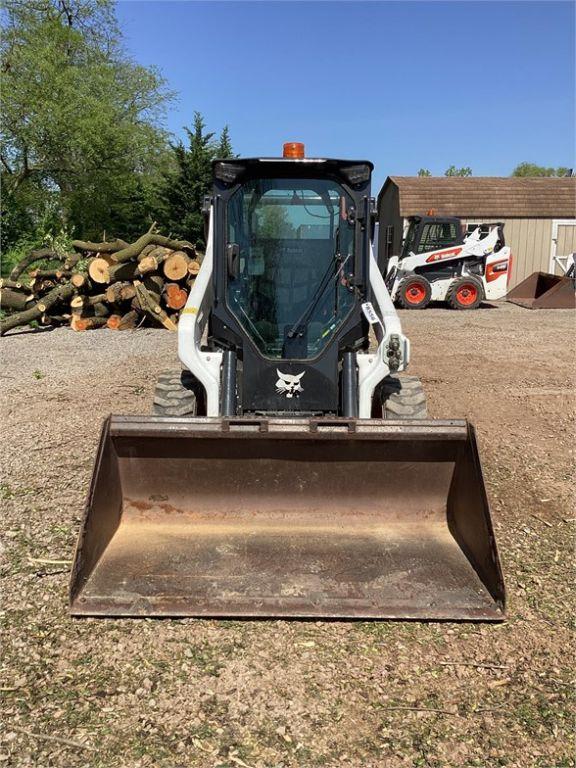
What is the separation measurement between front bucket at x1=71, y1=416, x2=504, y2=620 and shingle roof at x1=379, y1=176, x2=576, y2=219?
18709mm

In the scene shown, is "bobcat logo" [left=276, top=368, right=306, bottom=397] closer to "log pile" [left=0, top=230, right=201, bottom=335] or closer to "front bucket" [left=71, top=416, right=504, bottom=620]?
"front bucket" [left=71, top=416, right=504, bottom=620]

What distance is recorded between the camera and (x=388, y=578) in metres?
2.96

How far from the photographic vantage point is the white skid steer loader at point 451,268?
1608 cm

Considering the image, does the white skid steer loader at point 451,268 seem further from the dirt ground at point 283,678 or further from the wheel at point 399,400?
the dirt ground at point 283,678

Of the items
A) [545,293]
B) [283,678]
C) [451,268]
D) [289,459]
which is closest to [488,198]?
[545,293]

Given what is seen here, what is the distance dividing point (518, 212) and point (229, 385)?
64.2ft

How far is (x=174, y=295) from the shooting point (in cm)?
1088

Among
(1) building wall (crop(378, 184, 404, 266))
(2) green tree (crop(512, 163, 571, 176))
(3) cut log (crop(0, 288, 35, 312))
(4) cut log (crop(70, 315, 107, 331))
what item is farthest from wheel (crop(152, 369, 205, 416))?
(2) green tree (crop(512, 163, 571, 176))

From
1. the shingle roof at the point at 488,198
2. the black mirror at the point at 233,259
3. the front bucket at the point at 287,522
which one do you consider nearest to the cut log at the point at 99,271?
the black mirror at the point at 233,259

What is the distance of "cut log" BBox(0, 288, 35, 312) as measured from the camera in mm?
11320

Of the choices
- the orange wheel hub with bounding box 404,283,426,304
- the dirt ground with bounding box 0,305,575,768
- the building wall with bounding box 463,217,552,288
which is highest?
the building wall with bounding box 463,217,552,288

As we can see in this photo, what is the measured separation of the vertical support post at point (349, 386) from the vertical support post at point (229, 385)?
0.71 m

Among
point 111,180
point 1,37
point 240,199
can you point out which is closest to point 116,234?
point 111,180

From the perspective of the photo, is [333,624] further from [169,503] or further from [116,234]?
[116,234]
